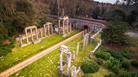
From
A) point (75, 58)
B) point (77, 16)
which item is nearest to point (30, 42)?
point (75, 58)

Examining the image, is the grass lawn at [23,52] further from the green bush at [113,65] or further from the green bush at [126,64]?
the green bush at [126,64]

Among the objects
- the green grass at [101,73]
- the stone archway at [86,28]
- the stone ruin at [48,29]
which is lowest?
the green grass at [101,73]

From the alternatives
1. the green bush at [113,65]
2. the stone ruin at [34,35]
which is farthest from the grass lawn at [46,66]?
the stone ruin at [34,35]

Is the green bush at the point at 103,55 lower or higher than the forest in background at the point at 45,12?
lower

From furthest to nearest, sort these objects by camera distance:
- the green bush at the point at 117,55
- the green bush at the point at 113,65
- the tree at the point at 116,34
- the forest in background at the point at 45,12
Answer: the tree at the point at 116,34 → the forest in background at the point at 45,12 → the green bush at the point at 117,55 → the green bush at the point at 113,65

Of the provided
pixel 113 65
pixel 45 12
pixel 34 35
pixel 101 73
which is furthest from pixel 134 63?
pixel 45 12

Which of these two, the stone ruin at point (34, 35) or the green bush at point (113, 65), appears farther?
the stone ruin at point (34, 35)

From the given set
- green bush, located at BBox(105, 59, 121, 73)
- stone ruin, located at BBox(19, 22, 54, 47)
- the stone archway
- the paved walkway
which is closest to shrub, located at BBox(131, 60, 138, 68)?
green bush, located at BBox(105, 59, 121, 73)

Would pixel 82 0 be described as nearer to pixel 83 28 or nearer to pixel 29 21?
pixel 83 28
